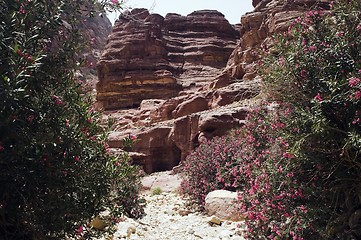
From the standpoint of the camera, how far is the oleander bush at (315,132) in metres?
3.75

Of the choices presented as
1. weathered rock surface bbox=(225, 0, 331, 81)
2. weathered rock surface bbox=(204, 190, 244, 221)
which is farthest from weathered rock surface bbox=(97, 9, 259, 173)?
weathered rock surface bbox=(204, 190, 244, 221)

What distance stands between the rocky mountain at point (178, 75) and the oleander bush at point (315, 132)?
31.8 ft

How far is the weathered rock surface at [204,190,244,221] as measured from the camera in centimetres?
719

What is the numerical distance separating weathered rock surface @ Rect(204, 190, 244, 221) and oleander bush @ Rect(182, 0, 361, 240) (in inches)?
78.1

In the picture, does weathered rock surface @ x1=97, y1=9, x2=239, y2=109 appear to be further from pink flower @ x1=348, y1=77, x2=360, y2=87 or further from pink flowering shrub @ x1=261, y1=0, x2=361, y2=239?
pink flower @ x1=348, y1=77, x2=360, y2=87

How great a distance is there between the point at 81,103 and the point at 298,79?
2808 millimetres

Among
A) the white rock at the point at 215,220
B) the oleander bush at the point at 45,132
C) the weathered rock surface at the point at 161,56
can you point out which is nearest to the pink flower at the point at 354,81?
the oleander bush at the point at 45,132

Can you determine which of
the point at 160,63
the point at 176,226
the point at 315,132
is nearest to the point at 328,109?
the point at 315,132

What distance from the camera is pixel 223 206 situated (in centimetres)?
757

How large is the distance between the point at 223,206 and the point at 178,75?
3933 centimetres

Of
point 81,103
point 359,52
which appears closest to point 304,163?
point 359,52

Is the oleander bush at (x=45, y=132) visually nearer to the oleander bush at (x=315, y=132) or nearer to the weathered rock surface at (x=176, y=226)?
the weathered rock surface at (x=176, y=226)

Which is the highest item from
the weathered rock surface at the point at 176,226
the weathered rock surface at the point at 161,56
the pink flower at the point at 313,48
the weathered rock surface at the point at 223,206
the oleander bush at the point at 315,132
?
the weathered rock surface at the point at 161,56

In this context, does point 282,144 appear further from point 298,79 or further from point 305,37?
point 305,37
